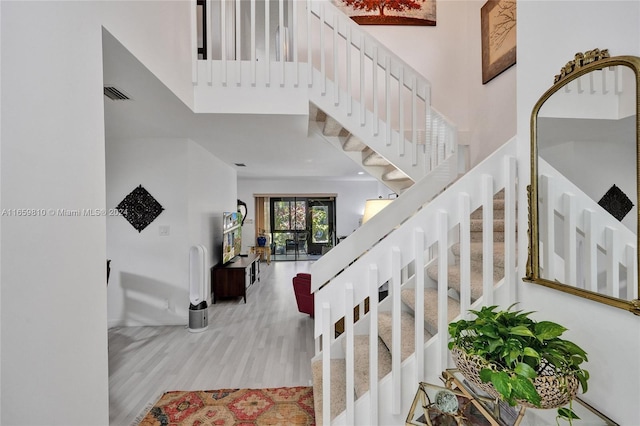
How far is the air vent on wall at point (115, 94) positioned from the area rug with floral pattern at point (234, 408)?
88.4 inches

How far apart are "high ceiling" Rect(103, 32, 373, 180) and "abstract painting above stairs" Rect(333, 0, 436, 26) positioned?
5.51 ft

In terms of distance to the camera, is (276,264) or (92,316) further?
(276,264)

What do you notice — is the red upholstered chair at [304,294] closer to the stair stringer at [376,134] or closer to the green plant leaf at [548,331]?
the stair stringer at [376,134]

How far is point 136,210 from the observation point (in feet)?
12.0

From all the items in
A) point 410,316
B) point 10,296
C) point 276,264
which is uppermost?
point 10,296

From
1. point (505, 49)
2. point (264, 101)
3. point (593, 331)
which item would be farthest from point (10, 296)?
point (505, 49)

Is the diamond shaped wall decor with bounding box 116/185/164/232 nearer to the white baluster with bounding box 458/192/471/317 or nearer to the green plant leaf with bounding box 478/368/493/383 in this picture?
the white baluster with bounding box 458/192/471/317

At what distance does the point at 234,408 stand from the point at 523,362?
6.23 ft

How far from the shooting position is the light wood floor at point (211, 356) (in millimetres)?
2340

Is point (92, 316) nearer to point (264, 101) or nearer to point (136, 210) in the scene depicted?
point (264, 101)

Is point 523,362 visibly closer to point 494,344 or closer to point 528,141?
A: point 494,344

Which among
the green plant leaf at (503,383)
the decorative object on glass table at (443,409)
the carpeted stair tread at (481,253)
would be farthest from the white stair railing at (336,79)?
the green plant leaf at (503,383)

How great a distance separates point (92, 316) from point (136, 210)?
2712 millimetres

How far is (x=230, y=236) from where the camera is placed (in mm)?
5098
